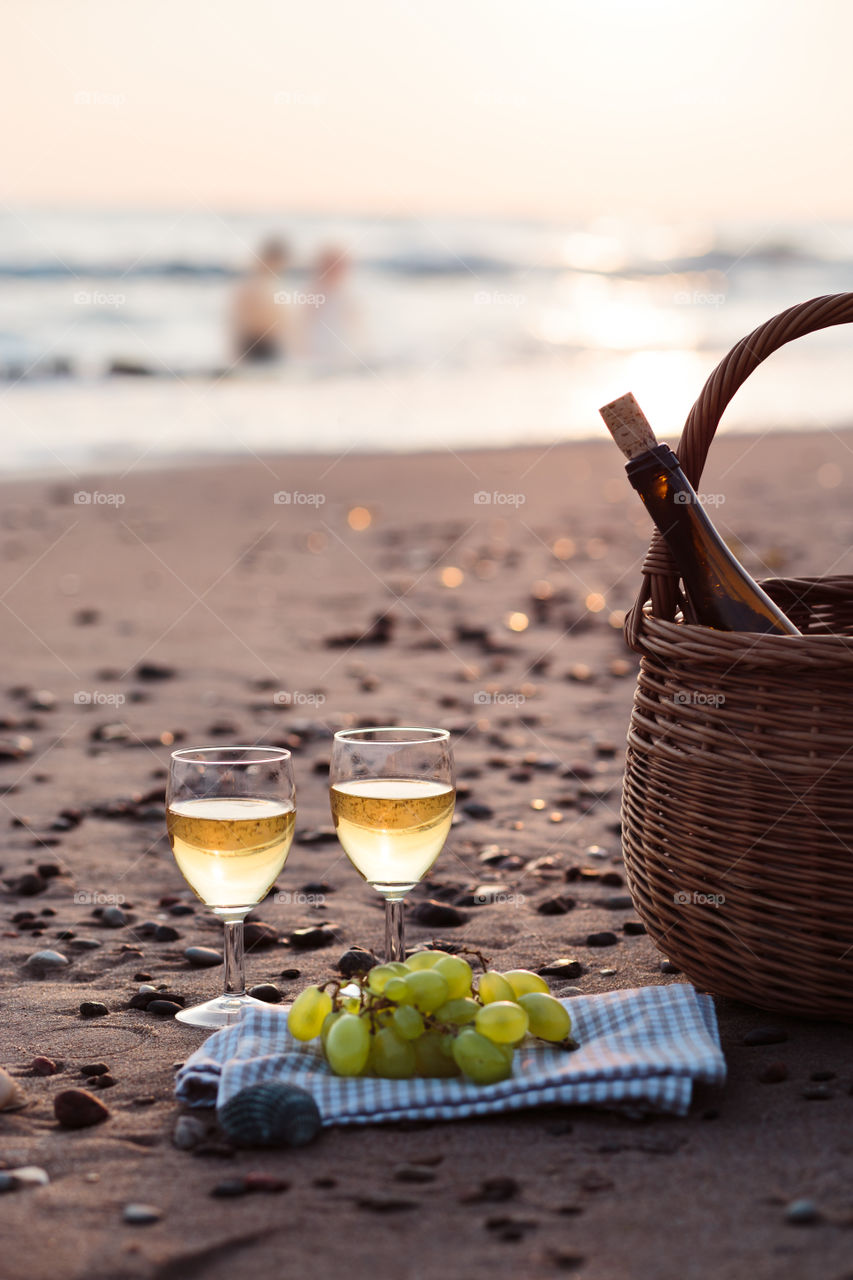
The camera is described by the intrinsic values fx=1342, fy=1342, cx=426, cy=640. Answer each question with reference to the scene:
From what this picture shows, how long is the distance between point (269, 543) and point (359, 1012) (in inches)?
299

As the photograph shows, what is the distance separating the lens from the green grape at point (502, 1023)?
7.85ft

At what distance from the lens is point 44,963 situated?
11.0 feet

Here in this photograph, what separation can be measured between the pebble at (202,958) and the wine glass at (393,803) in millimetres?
779

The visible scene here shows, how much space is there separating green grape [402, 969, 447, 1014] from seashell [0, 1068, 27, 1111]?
78cm

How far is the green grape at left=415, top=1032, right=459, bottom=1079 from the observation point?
7.98 ft

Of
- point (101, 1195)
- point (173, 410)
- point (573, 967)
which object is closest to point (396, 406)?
point (173, 410)

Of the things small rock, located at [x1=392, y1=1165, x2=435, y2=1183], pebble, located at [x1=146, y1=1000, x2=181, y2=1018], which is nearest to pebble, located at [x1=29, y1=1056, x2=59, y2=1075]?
pebble, located at [x1=146, y1=1000, x2=181, y2=1018]

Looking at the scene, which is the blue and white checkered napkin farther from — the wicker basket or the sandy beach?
the wicker basket

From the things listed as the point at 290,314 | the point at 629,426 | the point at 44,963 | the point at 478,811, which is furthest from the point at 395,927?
the point at 290,314

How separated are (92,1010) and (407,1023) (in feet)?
3.10

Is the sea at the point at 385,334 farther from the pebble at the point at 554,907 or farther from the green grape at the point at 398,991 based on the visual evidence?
the green grape at the point at 398,991

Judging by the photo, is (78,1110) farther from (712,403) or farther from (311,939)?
(712,403)

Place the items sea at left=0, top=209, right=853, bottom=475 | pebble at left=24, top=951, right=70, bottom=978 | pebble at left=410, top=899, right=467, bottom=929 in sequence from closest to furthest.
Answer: pebble at left=24, top=951, right=70, bottom=978 → pebble at left=410, top=899, right=467, bottom=929 → sea at left=0, top=209, right=853, bottom=475

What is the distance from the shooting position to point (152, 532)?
9961mm
